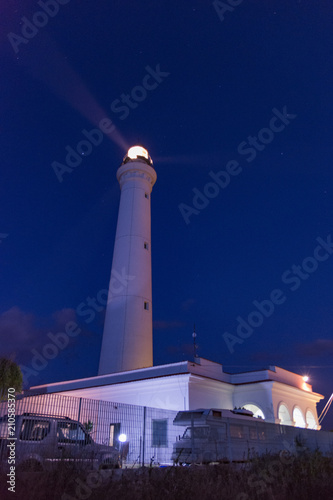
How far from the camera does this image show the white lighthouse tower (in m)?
24.6

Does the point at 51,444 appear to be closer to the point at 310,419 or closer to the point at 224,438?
the point at 224,438

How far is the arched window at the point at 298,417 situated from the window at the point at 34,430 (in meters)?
18.5

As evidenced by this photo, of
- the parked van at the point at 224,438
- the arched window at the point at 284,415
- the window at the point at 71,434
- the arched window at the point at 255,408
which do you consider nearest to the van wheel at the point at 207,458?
the parked van at the point at 224,438

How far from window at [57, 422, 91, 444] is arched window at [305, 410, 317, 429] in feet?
63.3

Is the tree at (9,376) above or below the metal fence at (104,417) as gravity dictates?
above

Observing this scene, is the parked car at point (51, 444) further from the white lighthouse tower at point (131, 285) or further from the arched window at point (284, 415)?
the arched window at point (284, 415)

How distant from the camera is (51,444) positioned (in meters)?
9.04

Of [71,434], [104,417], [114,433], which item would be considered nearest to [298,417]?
[114,433]

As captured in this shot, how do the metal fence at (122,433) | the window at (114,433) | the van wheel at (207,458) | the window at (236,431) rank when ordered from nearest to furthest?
the metal fence at (122,433) < the window at (114,433) < the van wheel at (207,458) < the window at (236,431)

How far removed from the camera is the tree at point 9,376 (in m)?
23.3

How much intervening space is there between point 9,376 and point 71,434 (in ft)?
51.3

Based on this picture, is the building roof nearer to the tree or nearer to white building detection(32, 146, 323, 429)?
white building detection(32, 146, 323, 429)

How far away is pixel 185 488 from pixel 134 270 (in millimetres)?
21226

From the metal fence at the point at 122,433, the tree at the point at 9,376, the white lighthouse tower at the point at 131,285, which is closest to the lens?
the metal fence at the point at 122,433
